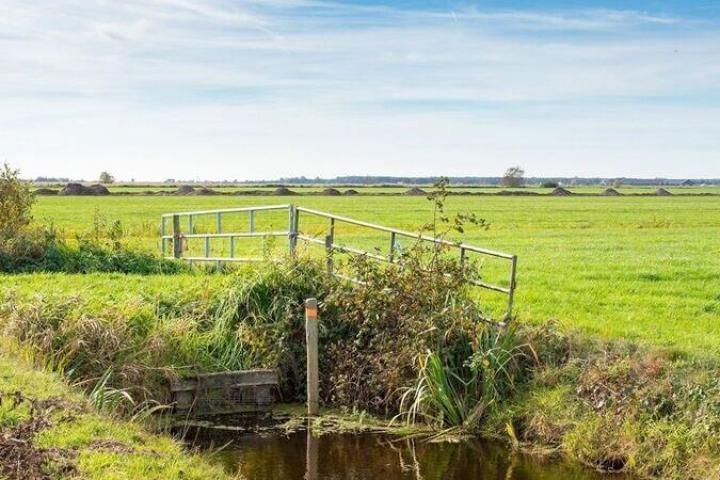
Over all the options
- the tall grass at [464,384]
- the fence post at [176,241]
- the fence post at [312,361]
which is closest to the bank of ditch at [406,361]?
the tall grass at [464,384]

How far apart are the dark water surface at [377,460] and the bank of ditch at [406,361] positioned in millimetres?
417

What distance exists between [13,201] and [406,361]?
1647 centimetres

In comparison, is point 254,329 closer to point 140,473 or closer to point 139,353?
point 139,353

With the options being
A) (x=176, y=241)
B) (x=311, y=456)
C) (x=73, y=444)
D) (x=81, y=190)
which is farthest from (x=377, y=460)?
(x=81, y=190)

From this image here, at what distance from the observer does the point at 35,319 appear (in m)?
12.4

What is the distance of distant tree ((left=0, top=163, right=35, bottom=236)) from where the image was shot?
23.8m

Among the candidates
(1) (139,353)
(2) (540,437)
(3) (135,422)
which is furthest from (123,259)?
(2) (540,437)

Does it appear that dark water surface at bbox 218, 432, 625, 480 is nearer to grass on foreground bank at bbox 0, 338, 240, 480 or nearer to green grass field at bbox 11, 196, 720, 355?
grass on foreground bank at bbox 0, 338, 240, 480

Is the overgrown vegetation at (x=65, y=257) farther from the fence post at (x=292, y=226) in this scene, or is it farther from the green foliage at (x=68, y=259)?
the fence post at (x=292, y=226)

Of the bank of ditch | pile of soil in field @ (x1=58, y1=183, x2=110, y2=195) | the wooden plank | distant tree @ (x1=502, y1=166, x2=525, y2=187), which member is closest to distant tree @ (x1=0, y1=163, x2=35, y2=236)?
the bank of ditch

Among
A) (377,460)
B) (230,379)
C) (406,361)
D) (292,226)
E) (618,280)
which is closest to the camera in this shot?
(377,460)

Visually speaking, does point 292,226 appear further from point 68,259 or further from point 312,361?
point 68,259

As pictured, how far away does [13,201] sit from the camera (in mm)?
24047

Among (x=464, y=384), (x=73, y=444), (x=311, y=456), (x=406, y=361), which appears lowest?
(x=311, y=456)
